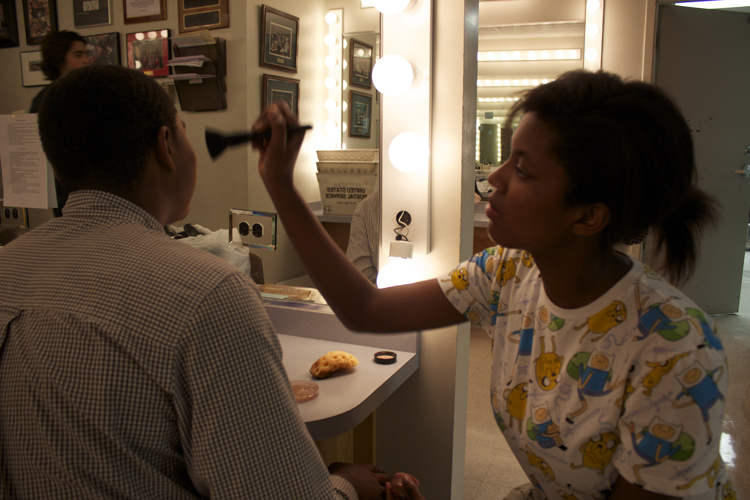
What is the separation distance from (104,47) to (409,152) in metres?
1.28

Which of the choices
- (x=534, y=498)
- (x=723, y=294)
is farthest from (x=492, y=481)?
(x=723, y=294)

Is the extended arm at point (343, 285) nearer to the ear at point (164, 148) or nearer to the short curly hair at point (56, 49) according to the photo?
the ear at point (164, 148)

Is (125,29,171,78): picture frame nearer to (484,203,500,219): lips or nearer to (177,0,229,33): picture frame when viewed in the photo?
(177,0,229,33): picture frame

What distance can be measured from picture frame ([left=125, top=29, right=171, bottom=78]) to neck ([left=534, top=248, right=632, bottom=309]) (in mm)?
1487

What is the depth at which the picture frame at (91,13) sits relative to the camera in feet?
6.13

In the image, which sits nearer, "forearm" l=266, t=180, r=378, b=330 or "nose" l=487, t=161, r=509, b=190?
"nose" l=487, t=161, r=509, b=190

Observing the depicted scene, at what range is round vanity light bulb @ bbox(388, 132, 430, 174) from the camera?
4.40 feet

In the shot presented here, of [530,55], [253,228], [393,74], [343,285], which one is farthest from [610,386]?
[530,55]

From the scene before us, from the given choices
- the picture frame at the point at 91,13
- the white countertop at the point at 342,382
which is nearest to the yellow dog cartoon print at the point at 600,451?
the white countertop at the point at 342,382

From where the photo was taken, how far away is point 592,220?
2.45 feet

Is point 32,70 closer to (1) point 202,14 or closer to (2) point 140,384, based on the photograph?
(1) point 202,14

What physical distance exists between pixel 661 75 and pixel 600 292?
121 inches

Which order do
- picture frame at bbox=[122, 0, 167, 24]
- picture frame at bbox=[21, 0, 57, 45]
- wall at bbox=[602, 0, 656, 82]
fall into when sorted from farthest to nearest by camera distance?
wall at bbox=[602, 0, 656, 82], picture frame at bbox=[21, 0, 57, 45], picture frame at bbox=[122, 0, 167, 24]

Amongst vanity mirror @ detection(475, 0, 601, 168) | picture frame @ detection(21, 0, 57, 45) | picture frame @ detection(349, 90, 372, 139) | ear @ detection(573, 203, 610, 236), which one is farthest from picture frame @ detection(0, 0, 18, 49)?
ear @ detection(573, 203, 610, 236)
